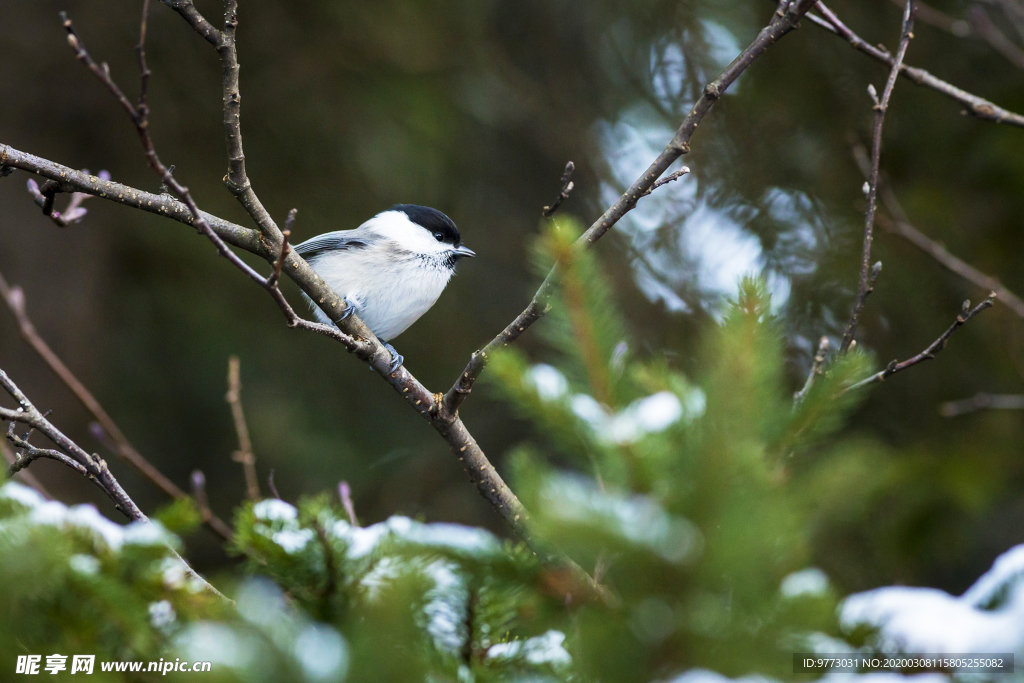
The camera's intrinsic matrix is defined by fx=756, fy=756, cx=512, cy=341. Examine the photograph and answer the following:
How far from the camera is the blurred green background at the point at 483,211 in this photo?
3.87 meters

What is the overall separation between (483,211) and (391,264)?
1909 mm

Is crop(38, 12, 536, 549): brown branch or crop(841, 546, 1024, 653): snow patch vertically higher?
crop(38, 12, 536, 549): brown branch

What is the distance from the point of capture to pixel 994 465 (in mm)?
3498

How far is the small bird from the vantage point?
3287 millimetres

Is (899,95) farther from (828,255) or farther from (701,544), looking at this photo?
(701,544)

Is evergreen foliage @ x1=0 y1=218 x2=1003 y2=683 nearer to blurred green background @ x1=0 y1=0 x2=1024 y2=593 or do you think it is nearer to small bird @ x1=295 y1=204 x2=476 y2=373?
small bird @ x1=295 y1=204 x2=476 y2=373

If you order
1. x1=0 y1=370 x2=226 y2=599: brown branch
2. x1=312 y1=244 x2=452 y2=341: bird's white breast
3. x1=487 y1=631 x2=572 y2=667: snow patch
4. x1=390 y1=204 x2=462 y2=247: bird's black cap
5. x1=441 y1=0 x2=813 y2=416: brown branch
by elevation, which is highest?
x1=390 y1=204 x2=462 y2=247: bird's black cap

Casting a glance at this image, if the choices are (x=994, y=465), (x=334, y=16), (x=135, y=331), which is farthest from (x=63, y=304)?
(x=994, y=465)

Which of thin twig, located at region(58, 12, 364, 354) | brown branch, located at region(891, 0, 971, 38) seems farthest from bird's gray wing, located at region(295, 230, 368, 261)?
brown branch, located at region(891, 0, 971, 38)

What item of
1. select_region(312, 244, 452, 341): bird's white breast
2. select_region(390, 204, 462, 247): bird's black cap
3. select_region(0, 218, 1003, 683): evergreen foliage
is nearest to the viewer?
select_region(0, 218, 1003, 683): evergreen foliage

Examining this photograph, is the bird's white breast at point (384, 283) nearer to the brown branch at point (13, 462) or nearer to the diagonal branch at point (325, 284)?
the diagonal branch at point (325, 284)

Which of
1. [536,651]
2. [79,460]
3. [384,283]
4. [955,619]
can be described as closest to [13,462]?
[79,460]

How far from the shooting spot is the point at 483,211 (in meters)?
5.12

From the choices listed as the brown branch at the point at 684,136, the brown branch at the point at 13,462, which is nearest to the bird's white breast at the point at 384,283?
the brown branch at the point at 13,462
